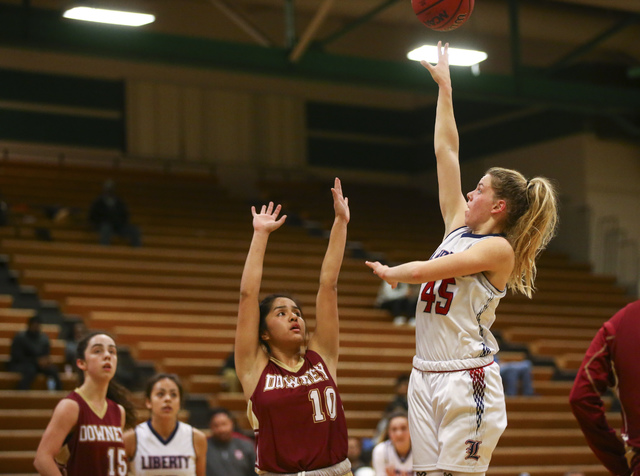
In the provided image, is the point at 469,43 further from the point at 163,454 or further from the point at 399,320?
the point at 163,454

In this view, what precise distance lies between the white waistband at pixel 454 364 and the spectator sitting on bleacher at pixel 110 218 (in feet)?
31.0

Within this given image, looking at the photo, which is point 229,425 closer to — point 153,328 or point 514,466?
point 153,328

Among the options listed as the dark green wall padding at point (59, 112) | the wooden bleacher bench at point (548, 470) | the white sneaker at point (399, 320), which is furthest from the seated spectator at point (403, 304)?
the dark green wall padding at point (59, 112)

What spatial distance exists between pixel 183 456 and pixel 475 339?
259 centimetres

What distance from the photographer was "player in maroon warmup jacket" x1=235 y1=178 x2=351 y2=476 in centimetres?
347

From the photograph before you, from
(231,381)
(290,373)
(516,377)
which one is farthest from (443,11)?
(516,377)

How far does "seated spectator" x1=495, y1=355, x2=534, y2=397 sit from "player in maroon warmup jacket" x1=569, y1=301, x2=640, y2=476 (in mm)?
7834

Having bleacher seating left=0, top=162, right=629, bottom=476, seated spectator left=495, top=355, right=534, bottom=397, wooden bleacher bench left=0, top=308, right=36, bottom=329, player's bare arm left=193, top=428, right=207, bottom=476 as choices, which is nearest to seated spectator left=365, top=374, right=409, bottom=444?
bleacher seating left=0, top=162, right=629, bottom=476

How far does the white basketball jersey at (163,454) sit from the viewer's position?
5.27 meters

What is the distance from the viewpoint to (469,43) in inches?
591

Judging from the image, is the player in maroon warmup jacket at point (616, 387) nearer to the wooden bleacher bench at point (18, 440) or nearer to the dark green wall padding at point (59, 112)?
the wooden bleacher bench at point (18, 440)

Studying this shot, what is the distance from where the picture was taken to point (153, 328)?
10273 mm

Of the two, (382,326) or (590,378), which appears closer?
(590,378)

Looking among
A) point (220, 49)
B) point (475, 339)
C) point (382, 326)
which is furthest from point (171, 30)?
point (475, 339)
